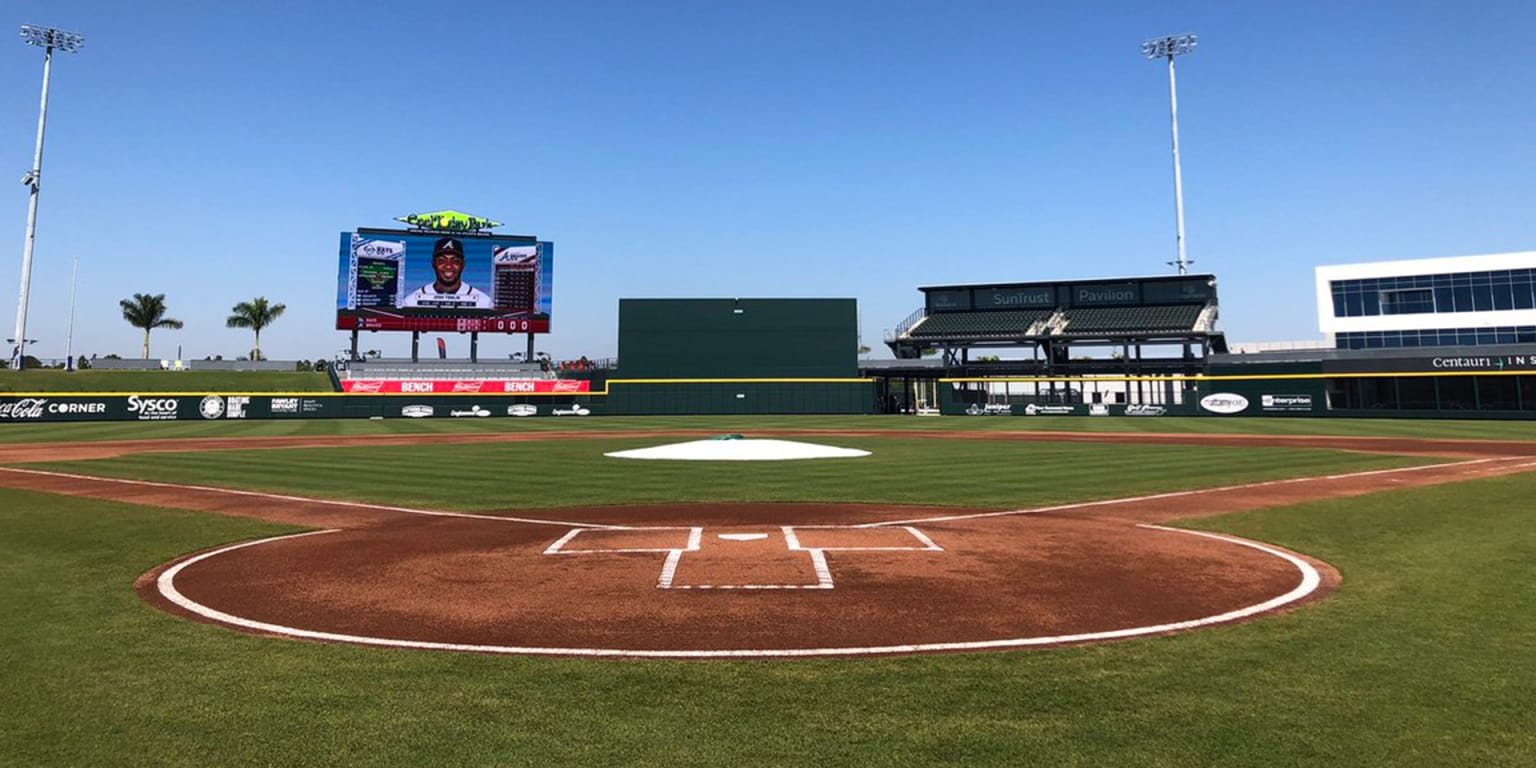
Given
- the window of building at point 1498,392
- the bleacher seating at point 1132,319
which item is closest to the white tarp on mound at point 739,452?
the window of building at point 1498,392

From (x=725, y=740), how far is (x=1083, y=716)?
2005 mm

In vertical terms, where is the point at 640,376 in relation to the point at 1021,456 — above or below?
above

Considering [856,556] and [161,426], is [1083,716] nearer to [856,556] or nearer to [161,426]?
[856,556]

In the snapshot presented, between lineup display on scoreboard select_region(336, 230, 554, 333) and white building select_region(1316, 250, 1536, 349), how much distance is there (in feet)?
236

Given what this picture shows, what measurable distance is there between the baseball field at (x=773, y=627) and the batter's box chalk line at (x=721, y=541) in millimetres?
78

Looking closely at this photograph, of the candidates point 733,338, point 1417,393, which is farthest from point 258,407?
point 1417,393

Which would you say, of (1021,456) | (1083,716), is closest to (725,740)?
(1083,716)

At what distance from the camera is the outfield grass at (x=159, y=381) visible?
2221 inches

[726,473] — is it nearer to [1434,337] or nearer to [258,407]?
[258,407]

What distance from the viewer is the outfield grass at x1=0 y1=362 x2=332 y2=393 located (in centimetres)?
5641

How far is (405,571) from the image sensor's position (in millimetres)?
8109

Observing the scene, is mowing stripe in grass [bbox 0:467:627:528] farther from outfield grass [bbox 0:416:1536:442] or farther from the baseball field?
outfield grass [bbox 0:416:1536:442]

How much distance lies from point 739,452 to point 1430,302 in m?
73.1

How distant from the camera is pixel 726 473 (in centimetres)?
1789
